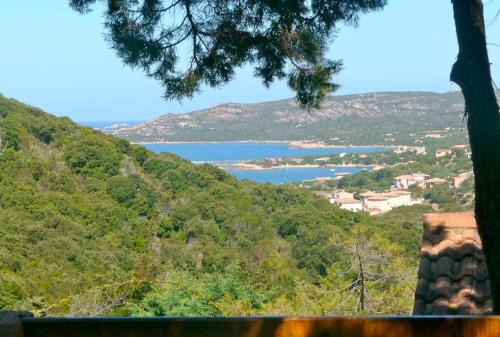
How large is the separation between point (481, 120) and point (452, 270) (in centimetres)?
118

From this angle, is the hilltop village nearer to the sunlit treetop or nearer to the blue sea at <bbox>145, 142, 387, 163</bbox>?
the blue sea at <bbox>145, 142, 387, 163</bbox>

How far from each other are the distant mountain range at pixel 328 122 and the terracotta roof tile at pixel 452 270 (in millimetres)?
25797

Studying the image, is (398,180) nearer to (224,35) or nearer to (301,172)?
(301,172)

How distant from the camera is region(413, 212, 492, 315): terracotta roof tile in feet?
9.67

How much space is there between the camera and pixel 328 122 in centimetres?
3497

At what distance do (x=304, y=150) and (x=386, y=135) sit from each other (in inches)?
168

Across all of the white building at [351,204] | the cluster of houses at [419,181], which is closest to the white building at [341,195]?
the white building at [351,204]

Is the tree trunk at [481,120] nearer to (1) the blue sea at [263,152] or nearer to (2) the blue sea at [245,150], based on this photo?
(1) the blue sea at [263,152]

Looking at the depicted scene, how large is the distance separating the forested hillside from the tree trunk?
16.2 feet

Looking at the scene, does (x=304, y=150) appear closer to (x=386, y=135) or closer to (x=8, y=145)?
(x=386, y=135)

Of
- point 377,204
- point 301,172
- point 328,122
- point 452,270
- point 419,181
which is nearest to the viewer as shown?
point 452,270

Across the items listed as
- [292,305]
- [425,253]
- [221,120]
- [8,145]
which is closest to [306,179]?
[221,120]

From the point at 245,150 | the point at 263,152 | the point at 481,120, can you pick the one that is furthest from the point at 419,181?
the point at 481,120

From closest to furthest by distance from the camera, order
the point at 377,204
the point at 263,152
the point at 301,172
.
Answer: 1. the point at 377,204
2. the point at 263,152
3. the point at 301,172
